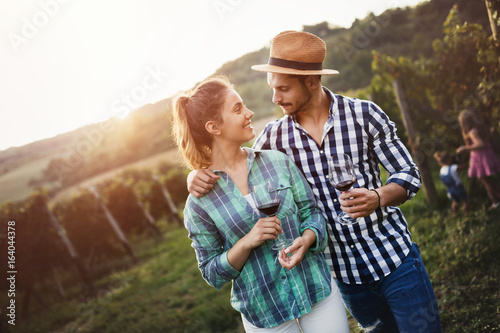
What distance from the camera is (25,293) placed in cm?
763

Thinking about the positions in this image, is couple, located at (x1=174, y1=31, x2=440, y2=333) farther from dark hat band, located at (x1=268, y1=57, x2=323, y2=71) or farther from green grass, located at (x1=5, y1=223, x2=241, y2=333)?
green grass, located at (x1=5, y1=223, x2=241, y2=333)

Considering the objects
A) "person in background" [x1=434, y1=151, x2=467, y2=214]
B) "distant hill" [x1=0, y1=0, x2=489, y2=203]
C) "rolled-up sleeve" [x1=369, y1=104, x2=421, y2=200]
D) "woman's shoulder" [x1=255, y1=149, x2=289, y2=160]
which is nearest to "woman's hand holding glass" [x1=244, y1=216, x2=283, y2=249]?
"woman's shoulder" [x1=255, y1=149, x2=289, y2=160]

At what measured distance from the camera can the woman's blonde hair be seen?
192cm

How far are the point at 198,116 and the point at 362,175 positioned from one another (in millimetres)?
968

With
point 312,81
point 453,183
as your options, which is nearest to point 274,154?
point 312,81

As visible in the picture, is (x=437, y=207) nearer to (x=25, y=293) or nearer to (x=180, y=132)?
(x=180, y=132)

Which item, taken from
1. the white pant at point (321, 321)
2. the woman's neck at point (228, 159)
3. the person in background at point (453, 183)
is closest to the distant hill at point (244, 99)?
the woman's neck at point (228, 159)

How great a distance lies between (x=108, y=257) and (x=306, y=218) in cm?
944

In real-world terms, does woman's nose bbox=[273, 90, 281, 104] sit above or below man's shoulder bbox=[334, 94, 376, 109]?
above

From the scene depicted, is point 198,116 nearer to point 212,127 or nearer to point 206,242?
point 212,127

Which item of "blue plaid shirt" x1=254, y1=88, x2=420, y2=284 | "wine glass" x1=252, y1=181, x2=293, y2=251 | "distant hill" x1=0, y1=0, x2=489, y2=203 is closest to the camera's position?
"wine glass" x1=252, y1=181, x2=293, y2=251

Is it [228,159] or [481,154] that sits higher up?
[228,159]

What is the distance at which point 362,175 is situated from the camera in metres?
1.94

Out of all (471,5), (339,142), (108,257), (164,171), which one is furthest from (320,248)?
(164,171)
